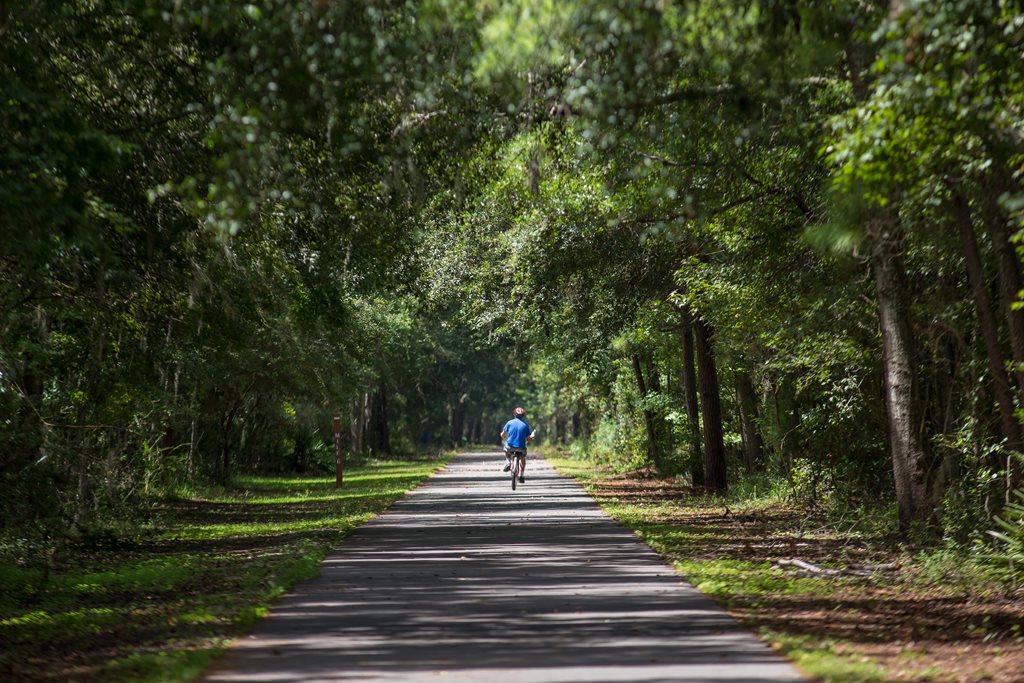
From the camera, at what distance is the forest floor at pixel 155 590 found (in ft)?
29.8

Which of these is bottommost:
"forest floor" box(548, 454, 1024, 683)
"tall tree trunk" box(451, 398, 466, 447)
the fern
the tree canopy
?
"forest floor" box(548, 454, 1024, 683)

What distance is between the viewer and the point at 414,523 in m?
21.3

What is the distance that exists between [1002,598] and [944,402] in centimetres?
610

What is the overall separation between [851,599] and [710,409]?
15769mm

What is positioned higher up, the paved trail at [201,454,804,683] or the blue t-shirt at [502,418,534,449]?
the blue t-shirt at [502,418,534,449]

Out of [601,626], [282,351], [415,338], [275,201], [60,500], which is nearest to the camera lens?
[601,626]

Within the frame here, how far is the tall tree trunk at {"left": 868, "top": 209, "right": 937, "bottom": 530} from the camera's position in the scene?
14898mm

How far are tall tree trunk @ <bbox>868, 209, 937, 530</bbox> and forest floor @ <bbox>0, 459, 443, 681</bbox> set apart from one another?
6928mm

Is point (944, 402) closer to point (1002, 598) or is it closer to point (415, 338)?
point (1002, 598)

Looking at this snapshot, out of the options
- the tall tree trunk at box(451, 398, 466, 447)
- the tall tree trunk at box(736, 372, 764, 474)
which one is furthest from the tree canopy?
the tall tree trunk at box(451, 398, 466, 447)

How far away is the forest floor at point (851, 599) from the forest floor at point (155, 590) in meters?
4.14

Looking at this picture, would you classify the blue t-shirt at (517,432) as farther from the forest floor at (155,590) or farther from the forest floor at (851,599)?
the forest floor at (851,599)

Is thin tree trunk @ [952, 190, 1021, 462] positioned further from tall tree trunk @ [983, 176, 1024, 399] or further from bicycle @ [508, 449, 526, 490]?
bicycle @ [508, 449, 526, 490]

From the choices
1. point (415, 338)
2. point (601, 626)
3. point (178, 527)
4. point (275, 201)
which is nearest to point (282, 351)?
point (178, 527)
